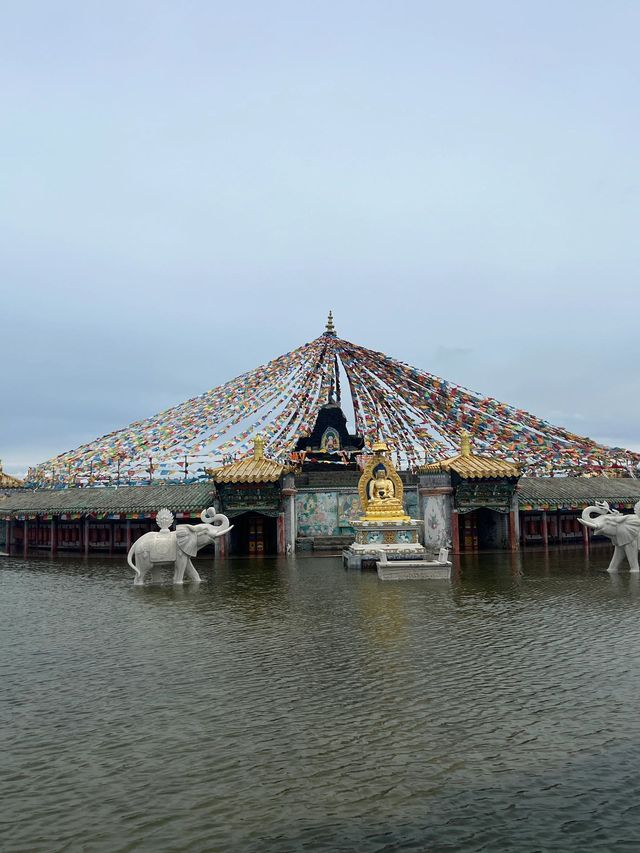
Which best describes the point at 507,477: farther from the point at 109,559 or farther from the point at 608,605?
the point at 109,559

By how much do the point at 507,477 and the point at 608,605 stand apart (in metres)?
Answer: 18.0

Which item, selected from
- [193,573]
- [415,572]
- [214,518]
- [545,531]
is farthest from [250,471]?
[545,531]

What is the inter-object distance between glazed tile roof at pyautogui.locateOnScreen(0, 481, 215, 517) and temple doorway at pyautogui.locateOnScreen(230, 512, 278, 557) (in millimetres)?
2373

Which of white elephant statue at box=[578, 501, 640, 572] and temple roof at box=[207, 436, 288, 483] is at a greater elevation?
temple roof at box=[207, 436, 288, 483]

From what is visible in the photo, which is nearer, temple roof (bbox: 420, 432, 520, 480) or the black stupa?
temple roof (bbox: 420, 432, 520, 480)

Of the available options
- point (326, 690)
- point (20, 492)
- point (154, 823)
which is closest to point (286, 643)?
point (326, 690)

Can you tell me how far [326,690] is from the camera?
32.5 feet

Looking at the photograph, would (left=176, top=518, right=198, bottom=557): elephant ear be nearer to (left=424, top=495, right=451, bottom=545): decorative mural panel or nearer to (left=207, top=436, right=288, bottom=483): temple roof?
(left=207, top=436, right=288, bottom=483): temple roof

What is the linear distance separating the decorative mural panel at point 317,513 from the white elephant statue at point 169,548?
42.6ft

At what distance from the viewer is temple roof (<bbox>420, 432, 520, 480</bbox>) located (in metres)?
34.0

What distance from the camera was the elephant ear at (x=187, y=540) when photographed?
2236cm

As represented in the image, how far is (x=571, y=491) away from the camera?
1459 inches

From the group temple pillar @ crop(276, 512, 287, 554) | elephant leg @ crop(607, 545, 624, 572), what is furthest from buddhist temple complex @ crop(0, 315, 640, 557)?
elephant leg @ crop(607, 545, 624, 572)

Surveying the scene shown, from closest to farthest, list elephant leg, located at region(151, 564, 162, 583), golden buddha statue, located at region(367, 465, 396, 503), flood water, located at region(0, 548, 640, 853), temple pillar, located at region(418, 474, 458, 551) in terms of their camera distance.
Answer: flood water, located at region(0, 548, 640, 853) → elephant leg, located at region(151, 564, 162, 583) → golden buddha statue, located at region(367, 465, 396, 503) → temple pillar, located at region(418, 474, 458, 551)
